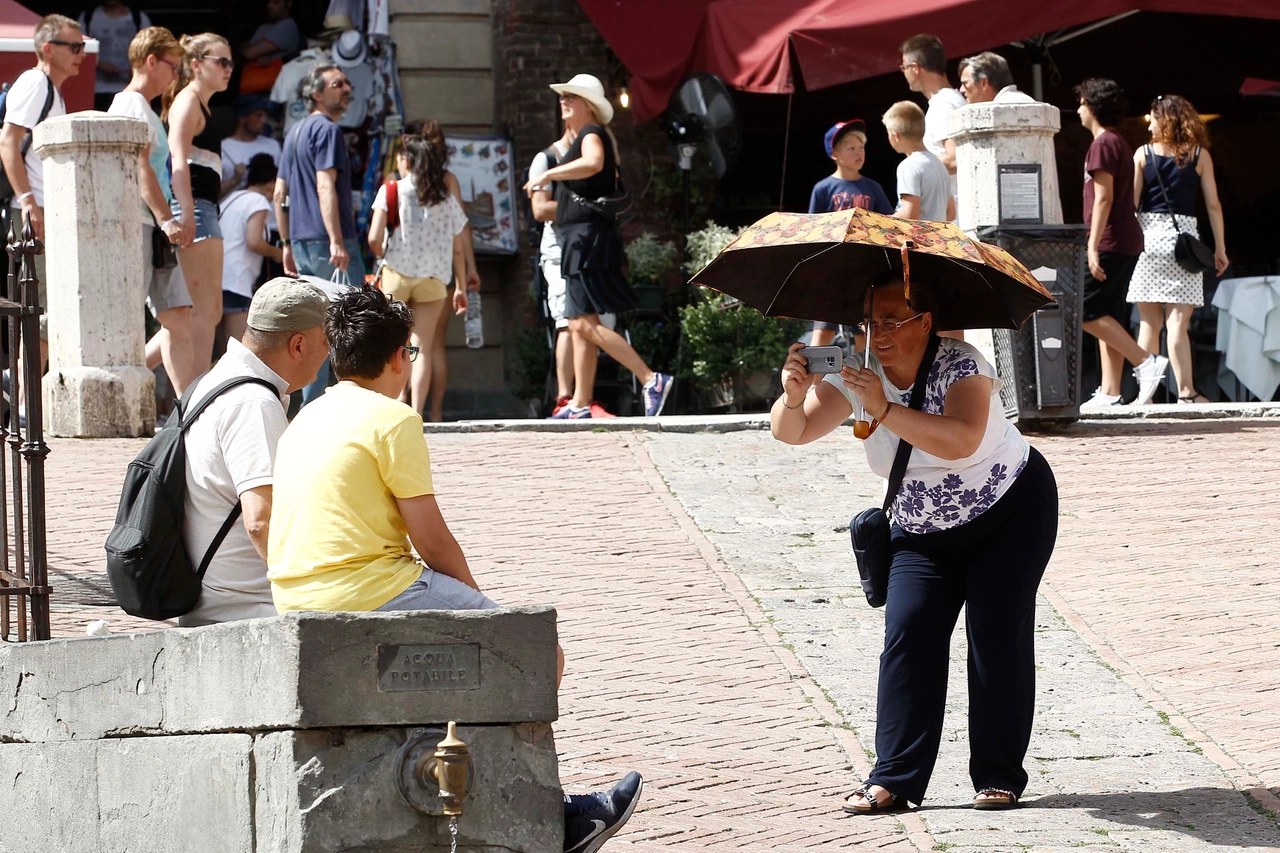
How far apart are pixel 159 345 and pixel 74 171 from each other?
42.9 inches

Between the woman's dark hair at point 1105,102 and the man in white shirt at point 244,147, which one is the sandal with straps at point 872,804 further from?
the man in white shirt at point 244,147

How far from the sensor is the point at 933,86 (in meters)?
10.7

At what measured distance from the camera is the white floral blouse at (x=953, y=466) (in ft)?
15.7

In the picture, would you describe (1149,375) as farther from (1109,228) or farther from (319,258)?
(319,258)

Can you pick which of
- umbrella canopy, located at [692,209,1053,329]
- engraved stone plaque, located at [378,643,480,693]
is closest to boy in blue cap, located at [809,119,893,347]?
umbrella canopy, located at [692,209,1053,329]

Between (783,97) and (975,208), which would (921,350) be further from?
(783,97)

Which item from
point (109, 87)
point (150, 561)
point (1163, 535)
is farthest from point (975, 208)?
point (109, 87)

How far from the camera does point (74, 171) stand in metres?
9.91

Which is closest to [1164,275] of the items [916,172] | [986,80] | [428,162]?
[986,80]

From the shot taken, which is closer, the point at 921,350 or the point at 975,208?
the point at 921,350

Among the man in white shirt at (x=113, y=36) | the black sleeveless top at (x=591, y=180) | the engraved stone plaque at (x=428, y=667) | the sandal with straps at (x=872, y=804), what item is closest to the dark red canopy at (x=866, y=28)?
the black sleeveless top at (x=591, y=180)

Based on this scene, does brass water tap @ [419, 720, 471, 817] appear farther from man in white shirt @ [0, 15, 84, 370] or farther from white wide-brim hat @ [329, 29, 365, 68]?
white wide-brim hat @ [329, 29, 365, 68]

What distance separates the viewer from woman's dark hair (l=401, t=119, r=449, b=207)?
10.4 meters

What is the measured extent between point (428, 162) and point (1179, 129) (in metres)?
4.68
